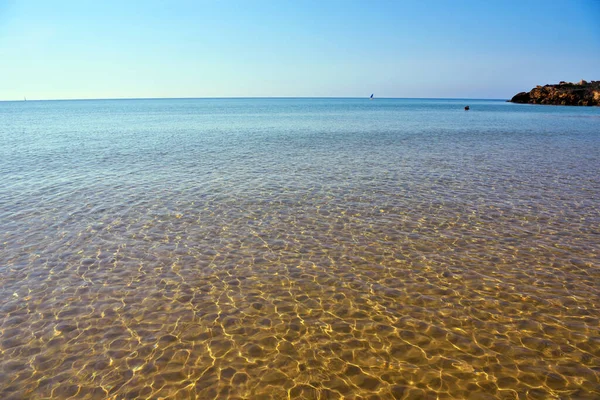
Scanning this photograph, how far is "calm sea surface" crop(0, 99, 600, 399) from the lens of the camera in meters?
6.97

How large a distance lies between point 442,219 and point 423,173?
9.40 m

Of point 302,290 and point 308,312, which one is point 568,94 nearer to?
point 302,290

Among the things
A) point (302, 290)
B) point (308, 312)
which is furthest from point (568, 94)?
point (308, 312)

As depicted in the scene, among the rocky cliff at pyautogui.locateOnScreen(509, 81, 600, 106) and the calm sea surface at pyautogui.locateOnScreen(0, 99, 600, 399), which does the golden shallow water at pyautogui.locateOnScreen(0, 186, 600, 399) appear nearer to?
the calm sea surface at pyautogui.locateOnScreen(0, 99, 600, 399)

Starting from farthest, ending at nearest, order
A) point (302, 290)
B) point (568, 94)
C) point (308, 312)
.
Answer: point (568, 94) < point (302, 290) < point (308, 312)

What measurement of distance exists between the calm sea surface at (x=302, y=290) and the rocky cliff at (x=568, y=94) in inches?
5357

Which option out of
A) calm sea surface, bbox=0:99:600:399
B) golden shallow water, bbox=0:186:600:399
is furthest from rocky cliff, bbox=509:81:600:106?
golden shallow water, bbox=0:186:600:399

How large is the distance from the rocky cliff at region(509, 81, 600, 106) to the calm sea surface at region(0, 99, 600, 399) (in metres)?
136

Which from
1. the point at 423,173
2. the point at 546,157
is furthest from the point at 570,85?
the point at 423,173

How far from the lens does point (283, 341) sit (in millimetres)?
7961

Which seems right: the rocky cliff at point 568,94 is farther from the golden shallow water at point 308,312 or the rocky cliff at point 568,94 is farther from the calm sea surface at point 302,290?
the golden shallow water at point 308,312

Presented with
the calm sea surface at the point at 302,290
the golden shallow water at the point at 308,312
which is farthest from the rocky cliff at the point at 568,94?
the golden shallow water at the point at 308,312

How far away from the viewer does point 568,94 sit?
13125cm

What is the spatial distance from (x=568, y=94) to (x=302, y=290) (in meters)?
162
